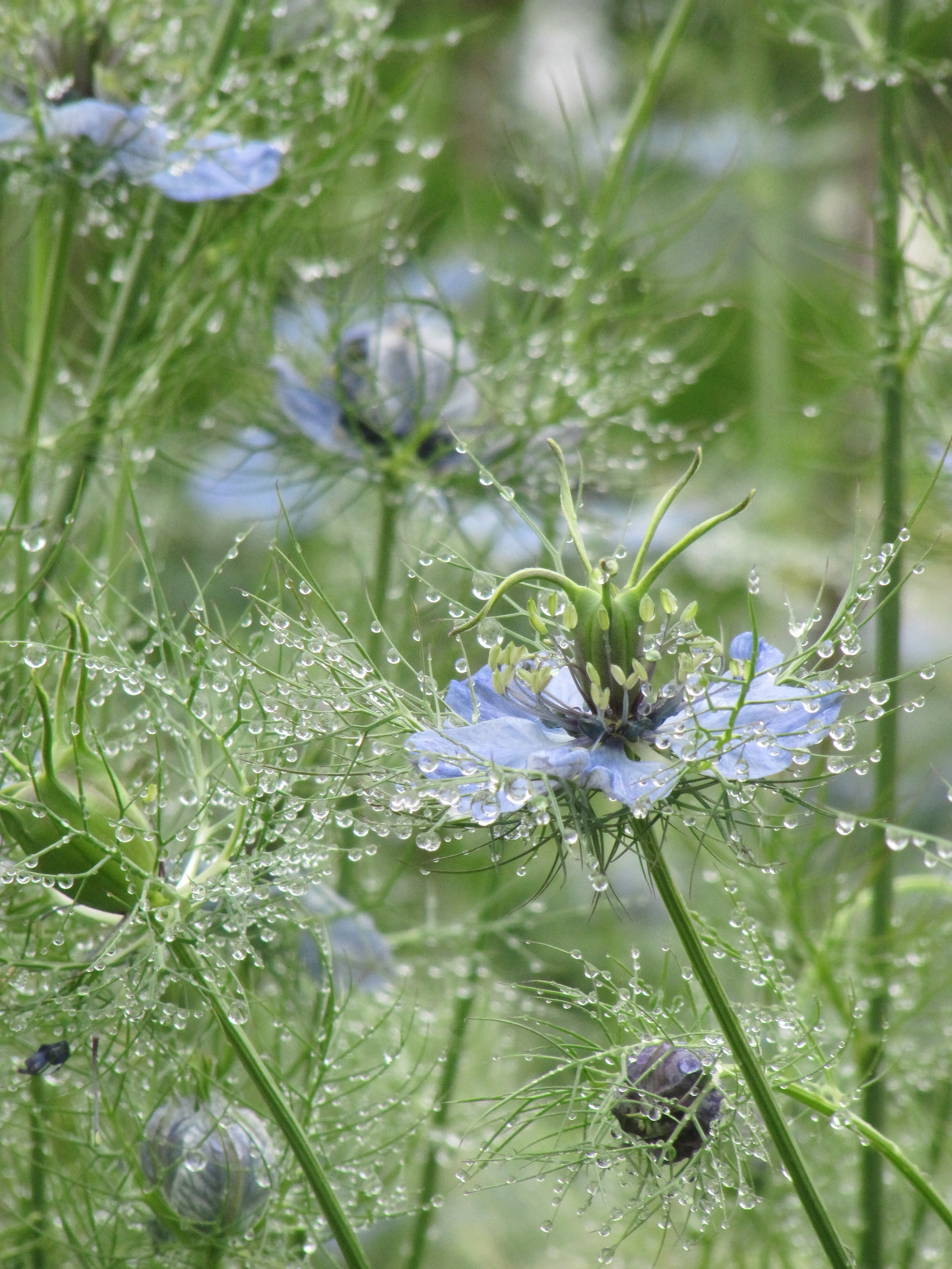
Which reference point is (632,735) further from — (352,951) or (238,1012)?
(352,951)

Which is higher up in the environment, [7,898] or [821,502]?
[821,502]

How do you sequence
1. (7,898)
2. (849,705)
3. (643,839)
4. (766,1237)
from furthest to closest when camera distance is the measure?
(849,705) < (766,1237) < (7,898) < (643,839)

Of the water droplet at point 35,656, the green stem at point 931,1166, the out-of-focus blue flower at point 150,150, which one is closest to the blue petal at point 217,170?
the out-of-focus blue flower at point 150,150

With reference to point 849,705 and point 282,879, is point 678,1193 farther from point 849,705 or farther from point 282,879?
point 849,705

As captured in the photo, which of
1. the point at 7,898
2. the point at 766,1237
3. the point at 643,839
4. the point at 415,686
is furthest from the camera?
the point at 415,686

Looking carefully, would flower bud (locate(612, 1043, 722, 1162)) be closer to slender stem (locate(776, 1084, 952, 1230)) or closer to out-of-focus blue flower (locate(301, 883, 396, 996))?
slender stem (locate(776, 1084, 952, 1230))

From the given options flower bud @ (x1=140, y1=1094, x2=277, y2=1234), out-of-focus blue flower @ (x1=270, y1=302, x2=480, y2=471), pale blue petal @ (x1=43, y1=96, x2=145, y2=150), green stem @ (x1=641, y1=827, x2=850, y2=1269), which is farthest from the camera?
out-of-focus blue flower @ (x1=270, y1=302, x2=480, y2=471)

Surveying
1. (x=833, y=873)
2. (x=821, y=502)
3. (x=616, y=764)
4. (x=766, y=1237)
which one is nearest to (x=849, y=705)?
(x=821, y=502)

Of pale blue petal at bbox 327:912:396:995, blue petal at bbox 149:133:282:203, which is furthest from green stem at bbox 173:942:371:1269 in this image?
blue petal at bbox 149:133:282:203
